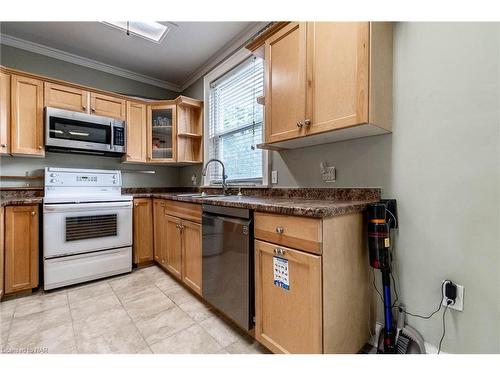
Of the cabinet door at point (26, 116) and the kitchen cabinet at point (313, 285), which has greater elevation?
the cabinet door at point (26, 116)

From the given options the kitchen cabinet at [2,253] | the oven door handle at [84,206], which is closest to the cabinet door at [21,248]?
the kitchen cabinet at [2,253]

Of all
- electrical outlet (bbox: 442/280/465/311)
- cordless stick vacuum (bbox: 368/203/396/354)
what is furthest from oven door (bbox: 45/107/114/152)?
electrical outlet (bbox: 442/280/465/311)

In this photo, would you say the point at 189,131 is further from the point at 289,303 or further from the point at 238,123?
the point at 289,303

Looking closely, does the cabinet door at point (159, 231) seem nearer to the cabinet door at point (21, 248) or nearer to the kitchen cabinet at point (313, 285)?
the cabinet door at point (21, 248)

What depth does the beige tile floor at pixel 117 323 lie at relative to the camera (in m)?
1.38

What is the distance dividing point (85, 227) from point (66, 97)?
146 cm

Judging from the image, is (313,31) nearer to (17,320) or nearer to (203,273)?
(203,273)

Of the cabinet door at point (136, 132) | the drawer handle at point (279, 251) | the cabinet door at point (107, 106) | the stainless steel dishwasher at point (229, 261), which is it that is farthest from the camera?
the cabinet door at point (136, 132)

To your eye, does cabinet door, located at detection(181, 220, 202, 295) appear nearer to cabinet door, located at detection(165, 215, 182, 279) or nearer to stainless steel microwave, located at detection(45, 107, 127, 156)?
cabinet door, located at detection(165, 215, 182, 279)

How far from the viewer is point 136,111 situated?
2.96m

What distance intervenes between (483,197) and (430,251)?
352 millimetres

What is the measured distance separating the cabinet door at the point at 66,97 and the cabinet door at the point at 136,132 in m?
0.47

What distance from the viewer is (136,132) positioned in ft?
9.68

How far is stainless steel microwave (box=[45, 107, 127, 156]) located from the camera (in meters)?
2.37
